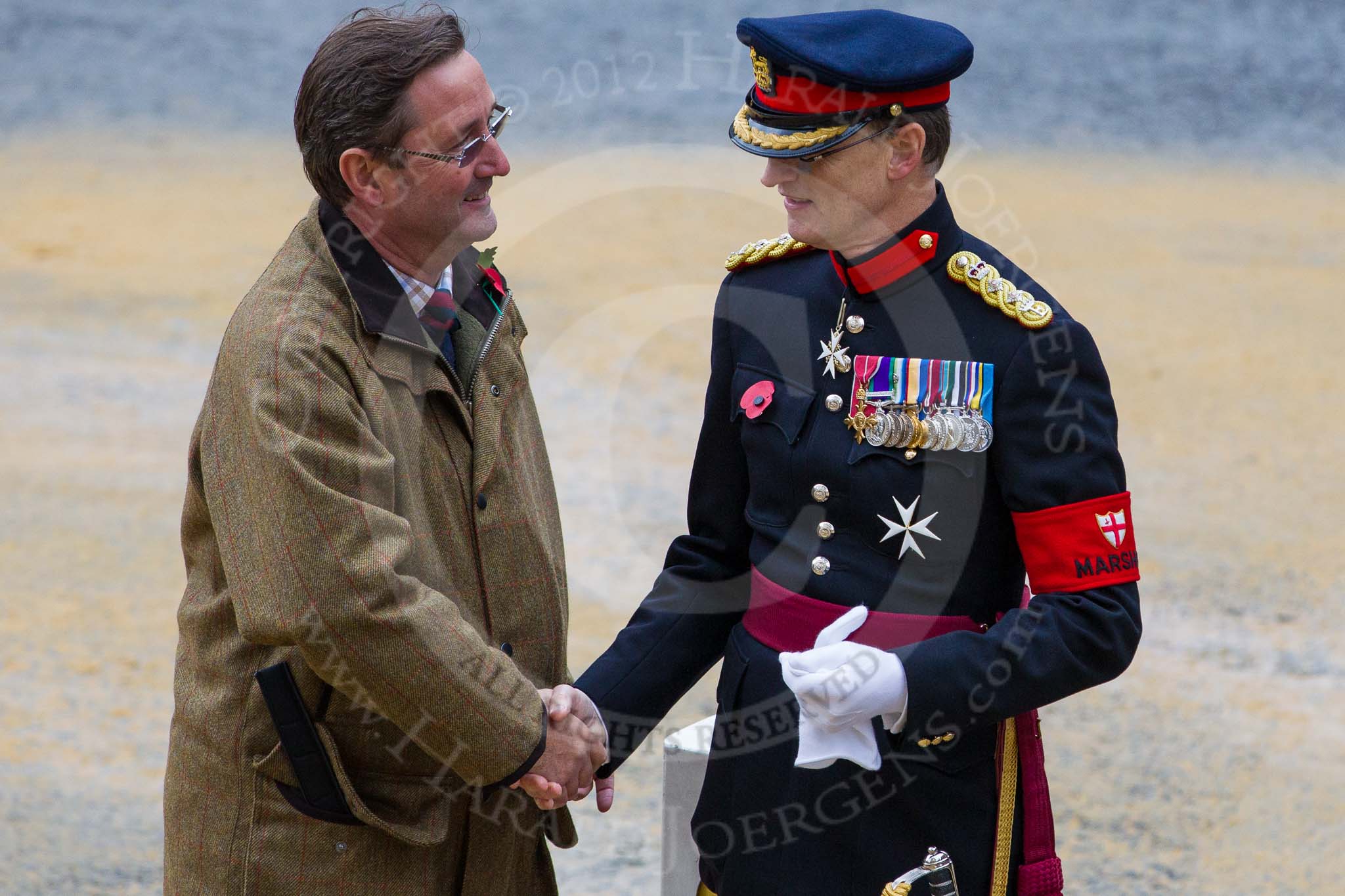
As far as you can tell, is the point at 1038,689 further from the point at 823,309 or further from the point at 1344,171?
the point at 1344,171

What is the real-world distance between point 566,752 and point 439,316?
719mm

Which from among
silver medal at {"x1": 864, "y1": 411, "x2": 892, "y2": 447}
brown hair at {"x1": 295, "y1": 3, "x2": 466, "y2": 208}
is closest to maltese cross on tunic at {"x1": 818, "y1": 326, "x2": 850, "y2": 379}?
silver medal at {"x1": 864, "y1": 411, "x2": 892, "y2": 447}

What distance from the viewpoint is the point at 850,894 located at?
236cm

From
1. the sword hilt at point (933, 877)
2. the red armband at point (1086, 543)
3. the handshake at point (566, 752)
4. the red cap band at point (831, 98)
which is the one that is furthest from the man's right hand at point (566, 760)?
the red cap band at point (831, 98)

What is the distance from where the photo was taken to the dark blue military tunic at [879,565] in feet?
7.15

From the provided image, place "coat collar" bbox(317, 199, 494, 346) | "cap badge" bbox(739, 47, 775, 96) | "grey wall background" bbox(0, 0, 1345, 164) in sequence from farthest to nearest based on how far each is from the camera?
"grey wall background" bbox(0, 0, 1345, 164) → "cap badge" bbox(739, 47, 775, 96) → "coat collar" bbox(317, 199, 494, 346)

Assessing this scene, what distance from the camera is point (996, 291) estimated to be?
2301mm

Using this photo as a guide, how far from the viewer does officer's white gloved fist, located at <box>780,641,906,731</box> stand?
7.11 feet

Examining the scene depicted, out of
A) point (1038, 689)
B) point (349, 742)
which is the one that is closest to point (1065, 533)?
point (1038, 689)

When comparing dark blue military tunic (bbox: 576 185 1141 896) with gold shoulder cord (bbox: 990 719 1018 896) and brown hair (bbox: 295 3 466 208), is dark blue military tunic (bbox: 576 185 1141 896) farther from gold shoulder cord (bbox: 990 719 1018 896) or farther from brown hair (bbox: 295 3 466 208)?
brown hair (bbox: 295 3 466 208)

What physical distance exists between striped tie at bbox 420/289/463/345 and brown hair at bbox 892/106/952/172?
74 cm

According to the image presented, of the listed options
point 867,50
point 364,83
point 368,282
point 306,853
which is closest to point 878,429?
point 867,50

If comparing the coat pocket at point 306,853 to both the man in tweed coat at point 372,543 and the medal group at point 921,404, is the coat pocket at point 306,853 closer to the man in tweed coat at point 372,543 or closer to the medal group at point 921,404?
the man in tweed coat at point 372,543

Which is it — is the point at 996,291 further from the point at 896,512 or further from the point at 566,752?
the point at 566,752
